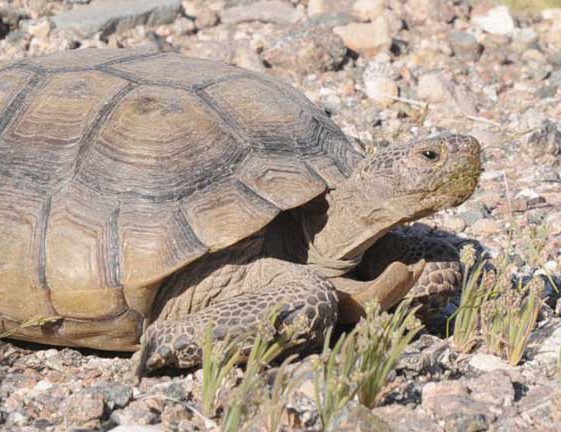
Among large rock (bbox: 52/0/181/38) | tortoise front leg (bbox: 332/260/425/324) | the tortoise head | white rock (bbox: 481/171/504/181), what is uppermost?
the tortoise head

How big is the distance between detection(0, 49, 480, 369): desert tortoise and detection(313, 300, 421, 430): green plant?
490mm

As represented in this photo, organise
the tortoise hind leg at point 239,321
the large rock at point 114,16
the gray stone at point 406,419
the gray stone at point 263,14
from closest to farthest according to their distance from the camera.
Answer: the gray stone at point 406,419 → the tortoise hind leg at point 239,321 → the large rock at point 114,16 → the gray stone at point 263,14

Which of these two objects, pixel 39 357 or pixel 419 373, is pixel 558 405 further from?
pixel 39 357

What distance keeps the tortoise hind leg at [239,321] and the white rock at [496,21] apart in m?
5.00

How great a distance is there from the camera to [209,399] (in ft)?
12.4

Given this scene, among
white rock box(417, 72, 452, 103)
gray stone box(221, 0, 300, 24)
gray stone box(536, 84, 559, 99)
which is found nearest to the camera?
white rock box(417, 72, 452, 103)

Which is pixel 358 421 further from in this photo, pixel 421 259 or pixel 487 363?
pixel 421 259

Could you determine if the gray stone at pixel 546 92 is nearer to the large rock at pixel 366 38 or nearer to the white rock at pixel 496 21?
the white rock at pixel 496 21

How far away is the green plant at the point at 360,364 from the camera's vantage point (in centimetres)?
355

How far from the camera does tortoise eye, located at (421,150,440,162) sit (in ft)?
14.5

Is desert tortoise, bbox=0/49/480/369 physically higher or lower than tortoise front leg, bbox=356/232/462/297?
higher

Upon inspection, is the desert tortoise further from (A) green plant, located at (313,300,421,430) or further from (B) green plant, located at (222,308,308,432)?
(A) green plant, located at (313,300,421,430)

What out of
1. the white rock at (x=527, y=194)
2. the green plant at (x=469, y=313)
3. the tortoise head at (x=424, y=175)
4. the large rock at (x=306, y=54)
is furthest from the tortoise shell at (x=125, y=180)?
the large rock at (x=306, y=54)

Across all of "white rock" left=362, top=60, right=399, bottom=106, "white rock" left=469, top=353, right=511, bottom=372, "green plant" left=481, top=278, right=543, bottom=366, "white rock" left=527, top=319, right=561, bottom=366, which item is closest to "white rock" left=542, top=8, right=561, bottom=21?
"white rock" left=362, top=60, right=399, bottom=106
